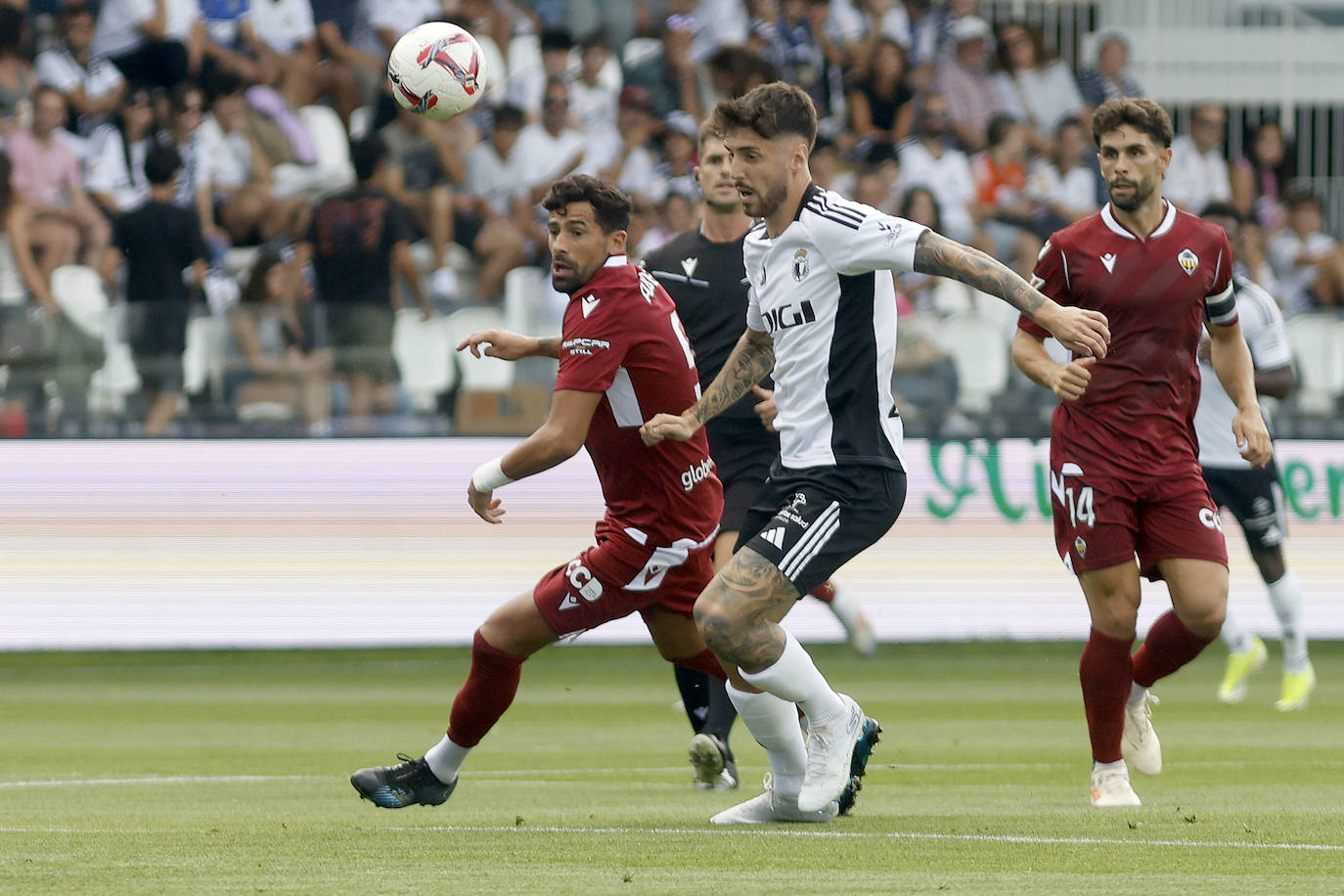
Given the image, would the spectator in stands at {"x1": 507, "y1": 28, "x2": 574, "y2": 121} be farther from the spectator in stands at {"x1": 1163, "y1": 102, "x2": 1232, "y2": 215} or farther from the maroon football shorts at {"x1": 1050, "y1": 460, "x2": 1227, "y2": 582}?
the maroon football shorts at {"x1": 1050, "y1": 460, "x2": 1227, "y2": 582}

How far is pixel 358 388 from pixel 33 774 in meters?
5.82

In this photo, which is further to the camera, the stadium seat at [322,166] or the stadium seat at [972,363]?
the stadium seat at [322,166]

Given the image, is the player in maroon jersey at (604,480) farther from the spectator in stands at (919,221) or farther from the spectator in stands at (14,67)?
the spectator in stands at (14,67)

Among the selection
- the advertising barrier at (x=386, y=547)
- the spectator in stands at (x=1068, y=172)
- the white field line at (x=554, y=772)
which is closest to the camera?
the white field line at (x=554, y=772)

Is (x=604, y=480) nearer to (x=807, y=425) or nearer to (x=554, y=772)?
(x=807, y=425)

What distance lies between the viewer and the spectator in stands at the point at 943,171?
17578 mm

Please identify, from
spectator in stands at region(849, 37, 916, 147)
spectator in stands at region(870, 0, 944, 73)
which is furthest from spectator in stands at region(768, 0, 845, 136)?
spectator in stands at region(870, 0, 944, 73)

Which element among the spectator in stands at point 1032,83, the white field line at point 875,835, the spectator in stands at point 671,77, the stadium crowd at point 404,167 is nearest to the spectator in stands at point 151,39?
the stadium crowd at point 404,167

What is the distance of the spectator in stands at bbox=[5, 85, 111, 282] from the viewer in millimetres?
15352

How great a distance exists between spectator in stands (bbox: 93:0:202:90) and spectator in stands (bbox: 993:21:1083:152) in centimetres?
750

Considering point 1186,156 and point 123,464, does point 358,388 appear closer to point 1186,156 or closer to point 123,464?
point 123,464

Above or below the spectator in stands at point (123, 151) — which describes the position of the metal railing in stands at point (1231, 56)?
below

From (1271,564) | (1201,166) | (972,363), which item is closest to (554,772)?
(1271,564)

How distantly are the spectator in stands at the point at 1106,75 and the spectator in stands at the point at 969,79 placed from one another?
3.29 ft
